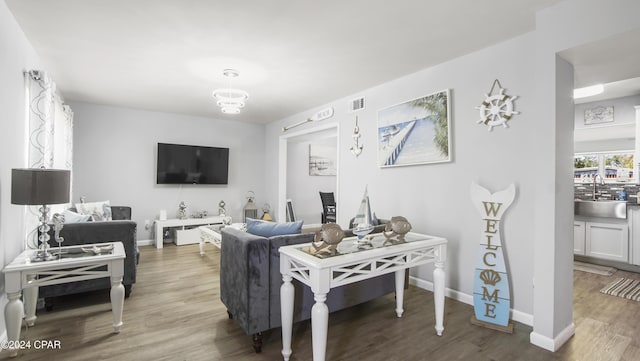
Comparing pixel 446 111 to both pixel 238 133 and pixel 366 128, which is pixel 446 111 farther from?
pixel 238 133

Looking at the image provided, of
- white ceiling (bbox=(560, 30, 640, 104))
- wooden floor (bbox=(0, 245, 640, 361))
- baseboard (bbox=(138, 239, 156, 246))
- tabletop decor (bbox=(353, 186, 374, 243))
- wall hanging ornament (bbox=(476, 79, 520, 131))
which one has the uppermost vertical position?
white ceiling (bbox=(560, 30, 640, 104))

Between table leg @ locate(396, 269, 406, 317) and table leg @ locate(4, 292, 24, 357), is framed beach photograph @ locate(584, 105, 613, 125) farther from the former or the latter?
table leg @ locate(4, 292, 24, 357)

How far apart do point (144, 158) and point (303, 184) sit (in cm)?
348

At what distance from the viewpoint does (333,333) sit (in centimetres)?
243

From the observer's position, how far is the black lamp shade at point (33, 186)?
2107mm

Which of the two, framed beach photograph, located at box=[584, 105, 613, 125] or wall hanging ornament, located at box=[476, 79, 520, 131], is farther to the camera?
framed beach photograph, located at box=[584, 105, 613, 125]

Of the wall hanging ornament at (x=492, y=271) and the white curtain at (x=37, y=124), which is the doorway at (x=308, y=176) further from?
the wall hanging ornament at (x=492, y=271)

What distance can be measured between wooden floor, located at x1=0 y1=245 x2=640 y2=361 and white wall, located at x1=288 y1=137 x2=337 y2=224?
170 inches

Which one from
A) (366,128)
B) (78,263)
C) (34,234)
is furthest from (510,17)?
(34,234)

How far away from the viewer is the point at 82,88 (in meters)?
4.37

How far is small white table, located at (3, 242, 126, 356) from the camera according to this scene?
6.64 ft

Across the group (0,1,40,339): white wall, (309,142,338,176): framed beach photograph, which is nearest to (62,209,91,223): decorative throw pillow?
(0,1,40,339): white wall

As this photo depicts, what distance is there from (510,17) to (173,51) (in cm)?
300

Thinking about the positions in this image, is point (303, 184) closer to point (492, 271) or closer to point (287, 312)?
point (492, 271)
